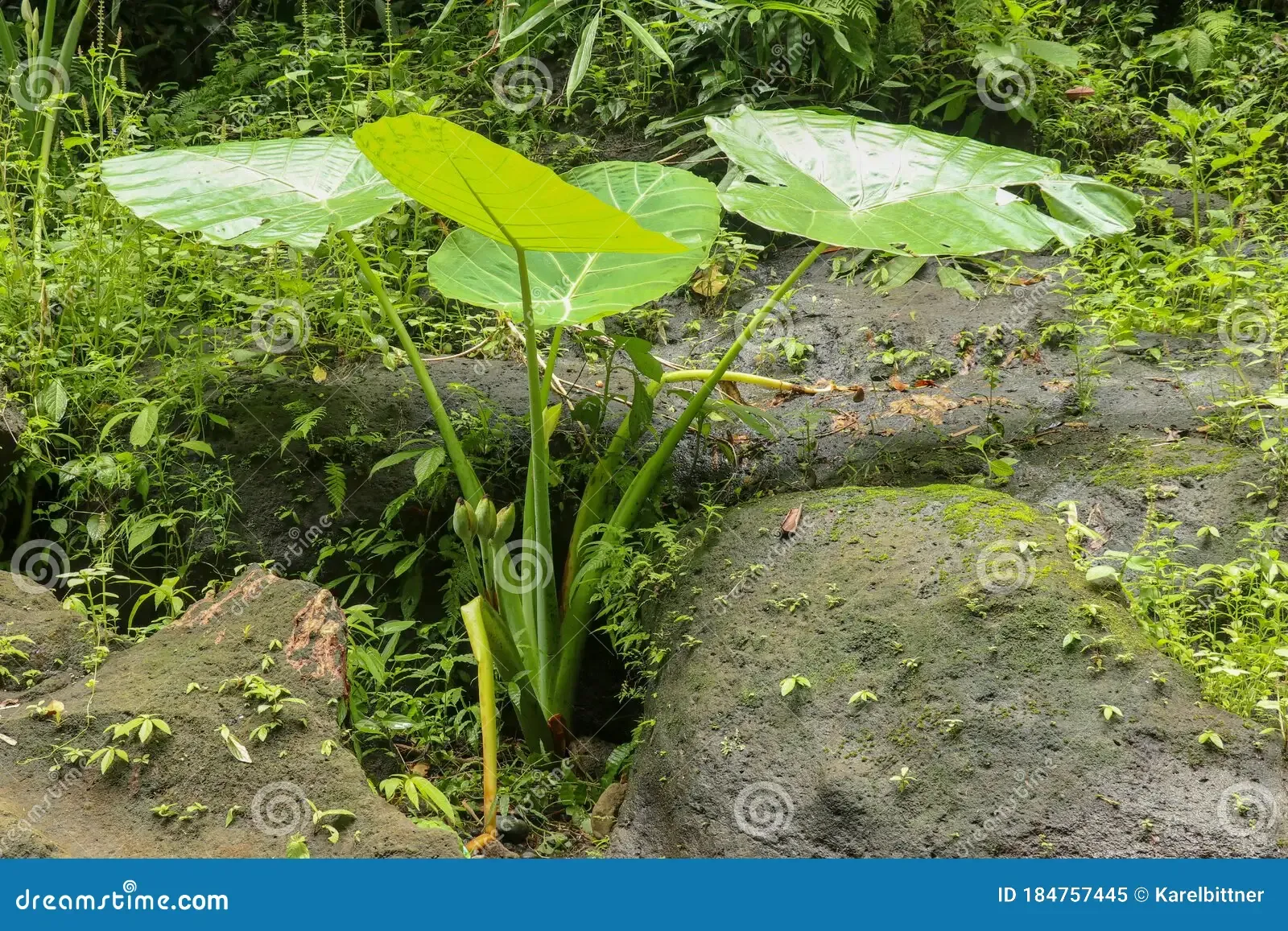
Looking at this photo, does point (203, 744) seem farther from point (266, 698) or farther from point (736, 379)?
point (736, 379)

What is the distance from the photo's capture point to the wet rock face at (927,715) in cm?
228

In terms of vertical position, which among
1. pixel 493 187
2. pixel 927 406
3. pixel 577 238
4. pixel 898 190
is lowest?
pixel 927 406

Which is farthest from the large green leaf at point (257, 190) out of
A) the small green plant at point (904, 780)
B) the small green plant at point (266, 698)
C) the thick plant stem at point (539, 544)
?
the small green plant at point (904, 780)

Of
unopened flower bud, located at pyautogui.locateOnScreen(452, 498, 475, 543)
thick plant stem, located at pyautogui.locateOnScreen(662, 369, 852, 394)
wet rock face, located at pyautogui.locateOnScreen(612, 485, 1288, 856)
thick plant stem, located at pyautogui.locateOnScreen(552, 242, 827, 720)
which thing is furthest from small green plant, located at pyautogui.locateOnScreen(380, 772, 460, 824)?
thick plant stem, located at pyautogui.locateOnScreen(662, 369, 852, 394)

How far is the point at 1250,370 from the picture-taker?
366 cm

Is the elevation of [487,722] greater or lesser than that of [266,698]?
lesser

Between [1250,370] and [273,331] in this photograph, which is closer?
[1250,370]

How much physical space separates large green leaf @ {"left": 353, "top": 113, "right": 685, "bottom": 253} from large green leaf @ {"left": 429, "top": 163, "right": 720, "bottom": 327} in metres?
0.52

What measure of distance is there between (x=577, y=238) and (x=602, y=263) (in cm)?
82

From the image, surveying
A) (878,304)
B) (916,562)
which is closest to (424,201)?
(916,562)

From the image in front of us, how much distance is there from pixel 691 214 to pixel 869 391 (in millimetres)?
1090

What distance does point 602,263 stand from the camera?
3348mm

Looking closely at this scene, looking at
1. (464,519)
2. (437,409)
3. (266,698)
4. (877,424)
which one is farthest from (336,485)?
(877,424)

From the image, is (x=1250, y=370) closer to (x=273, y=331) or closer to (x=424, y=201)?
(x=424, y=201)
